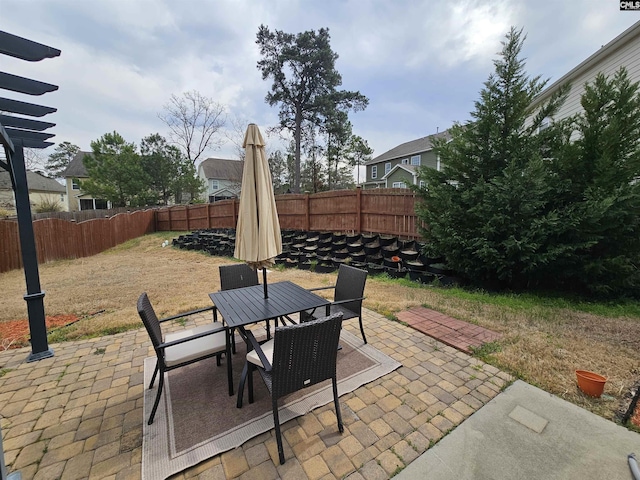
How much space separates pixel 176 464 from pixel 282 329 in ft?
3.70

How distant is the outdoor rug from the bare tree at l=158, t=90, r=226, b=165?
26.9m

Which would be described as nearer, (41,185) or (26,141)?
(26,141)

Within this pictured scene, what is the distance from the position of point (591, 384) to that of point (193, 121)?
3013 centimetres

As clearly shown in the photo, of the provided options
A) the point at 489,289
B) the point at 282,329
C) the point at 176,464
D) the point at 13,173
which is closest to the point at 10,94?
the point at 13,173

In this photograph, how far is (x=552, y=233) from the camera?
509 cm

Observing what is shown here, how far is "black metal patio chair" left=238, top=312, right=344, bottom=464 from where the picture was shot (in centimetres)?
174

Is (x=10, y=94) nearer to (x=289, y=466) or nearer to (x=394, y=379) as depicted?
(x=289, y=466)

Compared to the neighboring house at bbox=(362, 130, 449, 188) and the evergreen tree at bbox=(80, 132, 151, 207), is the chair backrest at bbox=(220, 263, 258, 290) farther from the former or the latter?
the evergreen tree at bbox=(80, 132, 151, 207)

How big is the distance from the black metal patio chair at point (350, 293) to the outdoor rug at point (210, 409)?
1.45 ft

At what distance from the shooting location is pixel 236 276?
12.7 ft

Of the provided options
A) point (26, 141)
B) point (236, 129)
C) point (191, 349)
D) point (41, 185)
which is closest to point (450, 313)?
point (191, 349)

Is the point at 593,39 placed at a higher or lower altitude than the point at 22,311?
higher

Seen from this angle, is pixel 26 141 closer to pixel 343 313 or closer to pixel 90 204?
pixel 343 313

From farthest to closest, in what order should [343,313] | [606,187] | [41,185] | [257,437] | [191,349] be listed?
[41,185] → [606,187] → [343,313] → [191,349] → [257,437]
